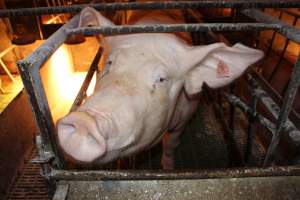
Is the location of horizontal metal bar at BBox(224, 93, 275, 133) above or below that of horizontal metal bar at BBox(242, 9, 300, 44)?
below

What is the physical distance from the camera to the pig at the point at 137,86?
4.62 ft

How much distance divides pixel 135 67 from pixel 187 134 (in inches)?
93.3

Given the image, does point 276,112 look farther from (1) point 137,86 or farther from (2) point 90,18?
(2) point 90,18

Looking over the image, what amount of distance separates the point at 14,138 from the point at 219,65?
2915 mm

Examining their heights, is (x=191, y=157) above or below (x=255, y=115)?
below

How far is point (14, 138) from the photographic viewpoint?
11.9ft

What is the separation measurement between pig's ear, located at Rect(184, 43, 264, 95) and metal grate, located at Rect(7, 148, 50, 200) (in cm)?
225

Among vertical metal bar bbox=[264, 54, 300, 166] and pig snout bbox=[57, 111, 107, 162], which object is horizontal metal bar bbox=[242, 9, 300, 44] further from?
pig snout bbox=[57, 111, 107, 162]

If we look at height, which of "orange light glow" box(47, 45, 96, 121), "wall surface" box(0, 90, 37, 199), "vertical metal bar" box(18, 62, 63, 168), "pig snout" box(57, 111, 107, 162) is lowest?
"orange light glow" box(47, 45, 96, 121)

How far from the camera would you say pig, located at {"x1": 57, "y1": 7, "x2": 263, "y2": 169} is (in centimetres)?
141

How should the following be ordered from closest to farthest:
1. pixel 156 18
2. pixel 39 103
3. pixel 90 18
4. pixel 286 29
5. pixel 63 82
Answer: pixel 39 103 < pixel 286 29 < pixel 90 18 < pixel 156 18 < pixel 63 82

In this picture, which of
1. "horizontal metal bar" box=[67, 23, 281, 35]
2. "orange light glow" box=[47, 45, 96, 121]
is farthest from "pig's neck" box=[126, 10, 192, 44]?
"orange light glow" box=[47, 45, 96, 121]

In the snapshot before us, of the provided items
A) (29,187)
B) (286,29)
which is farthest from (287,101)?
(29,187)

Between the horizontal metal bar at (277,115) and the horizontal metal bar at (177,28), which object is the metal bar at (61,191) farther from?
the horizontal metal bar at (277,115)
